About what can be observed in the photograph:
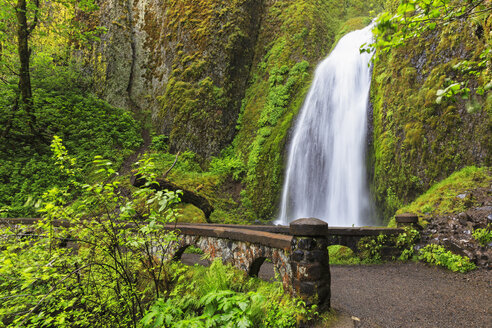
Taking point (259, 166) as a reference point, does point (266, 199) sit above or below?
below

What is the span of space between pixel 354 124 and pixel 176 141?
35.1 feet

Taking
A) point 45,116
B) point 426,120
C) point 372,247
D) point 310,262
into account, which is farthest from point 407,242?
point 45,116

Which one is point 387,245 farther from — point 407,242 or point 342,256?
point 342,256

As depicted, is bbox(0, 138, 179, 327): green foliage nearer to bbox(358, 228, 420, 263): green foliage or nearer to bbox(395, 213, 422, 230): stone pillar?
bbox(358, 228, 420, 263): green foliage

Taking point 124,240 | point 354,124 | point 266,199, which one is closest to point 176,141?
point 266,199

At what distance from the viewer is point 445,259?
213 inches

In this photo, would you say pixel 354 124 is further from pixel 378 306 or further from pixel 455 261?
pixel 378 306

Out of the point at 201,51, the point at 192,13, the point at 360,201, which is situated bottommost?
the point at 360,201

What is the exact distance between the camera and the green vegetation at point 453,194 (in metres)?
6.28

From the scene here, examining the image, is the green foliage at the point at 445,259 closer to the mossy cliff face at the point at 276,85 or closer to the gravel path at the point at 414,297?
the gravel path at the point at 414,297

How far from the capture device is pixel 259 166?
14.1m

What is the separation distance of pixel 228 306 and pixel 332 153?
1048 centimetres

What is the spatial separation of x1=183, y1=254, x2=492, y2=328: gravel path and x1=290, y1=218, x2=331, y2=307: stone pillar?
537mm

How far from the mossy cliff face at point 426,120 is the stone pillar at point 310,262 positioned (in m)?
6.25
